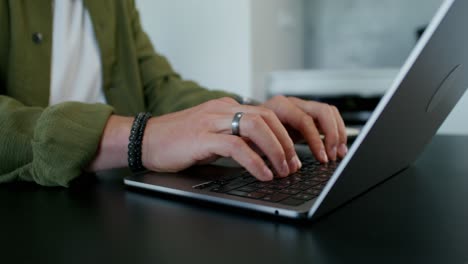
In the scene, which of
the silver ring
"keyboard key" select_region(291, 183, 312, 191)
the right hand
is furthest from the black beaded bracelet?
"keyboard key" select_region(291, 183, 312, 191)

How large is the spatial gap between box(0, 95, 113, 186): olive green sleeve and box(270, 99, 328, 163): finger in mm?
283

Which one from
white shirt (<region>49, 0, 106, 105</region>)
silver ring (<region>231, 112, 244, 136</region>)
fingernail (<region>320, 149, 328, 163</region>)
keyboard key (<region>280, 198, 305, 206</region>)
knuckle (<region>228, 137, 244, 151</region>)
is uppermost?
white shirt (<region>49, 0, 106, 105</region>)

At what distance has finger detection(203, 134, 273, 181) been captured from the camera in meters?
0.48

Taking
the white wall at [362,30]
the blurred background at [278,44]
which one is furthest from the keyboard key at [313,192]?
the white wall at [362,30]

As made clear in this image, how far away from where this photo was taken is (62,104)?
581 mm

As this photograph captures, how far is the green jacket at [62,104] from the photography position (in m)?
0.56

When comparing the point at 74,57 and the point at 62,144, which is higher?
the point at 74,57

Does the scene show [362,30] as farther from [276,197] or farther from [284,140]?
[276,197]

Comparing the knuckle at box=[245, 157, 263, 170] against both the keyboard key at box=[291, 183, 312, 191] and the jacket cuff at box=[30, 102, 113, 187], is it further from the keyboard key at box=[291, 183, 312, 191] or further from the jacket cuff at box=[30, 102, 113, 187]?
the jacket cuff at box=[30, 102, 113, 187]

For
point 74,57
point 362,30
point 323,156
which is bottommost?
point 323,156

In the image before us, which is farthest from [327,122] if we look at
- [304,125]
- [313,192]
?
[313,192]

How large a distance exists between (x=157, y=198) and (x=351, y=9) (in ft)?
7.33

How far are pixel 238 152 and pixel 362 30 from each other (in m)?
2.13

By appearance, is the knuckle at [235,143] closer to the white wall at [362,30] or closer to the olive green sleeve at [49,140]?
the olive green sleeve at [49,140]
